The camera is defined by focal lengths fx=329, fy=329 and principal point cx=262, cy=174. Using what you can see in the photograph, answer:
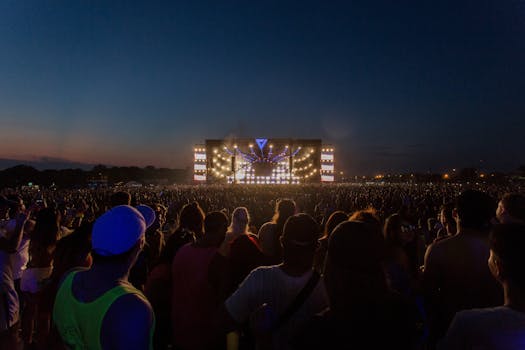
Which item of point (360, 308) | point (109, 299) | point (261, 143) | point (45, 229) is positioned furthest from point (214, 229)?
point (261, 143)

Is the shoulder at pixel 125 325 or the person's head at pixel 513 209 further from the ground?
the person's head at pixel 513 209

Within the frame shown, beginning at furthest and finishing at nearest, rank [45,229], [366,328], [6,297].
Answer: [45,229] → [6,297] → [366,328]

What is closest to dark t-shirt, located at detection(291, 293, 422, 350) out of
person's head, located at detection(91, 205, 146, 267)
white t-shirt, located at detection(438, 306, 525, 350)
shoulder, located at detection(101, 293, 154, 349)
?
white t-shirt, located at detection(438, 306, 525, 350)

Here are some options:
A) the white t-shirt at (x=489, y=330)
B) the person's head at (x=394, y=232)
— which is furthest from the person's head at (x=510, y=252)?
the person's head at (x=394, y=232)

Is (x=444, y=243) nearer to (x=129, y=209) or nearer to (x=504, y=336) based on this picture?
(x=504, y=336)

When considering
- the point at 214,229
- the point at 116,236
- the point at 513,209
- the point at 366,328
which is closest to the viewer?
the point at 366,328

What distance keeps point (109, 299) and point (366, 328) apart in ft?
3.60

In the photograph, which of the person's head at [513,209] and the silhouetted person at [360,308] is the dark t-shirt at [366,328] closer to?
the silhouetted person at [360,308]

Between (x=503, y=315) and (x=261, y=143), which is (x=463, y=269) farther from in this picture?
(x=261, y=143)

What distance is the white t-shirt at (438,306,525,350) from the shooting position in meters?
1.34

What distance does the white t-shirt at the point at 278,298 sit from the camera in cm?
186

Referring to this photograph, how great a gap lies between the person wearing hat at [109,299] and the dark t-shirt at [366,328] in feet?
2.33

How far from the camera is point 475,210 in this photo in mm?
2562

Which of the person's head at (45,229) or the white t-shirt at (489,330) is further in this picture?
the person's head at (45,229)
